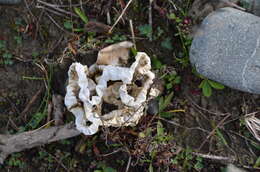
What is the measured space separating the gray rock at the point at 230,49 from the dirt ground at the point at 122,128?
261mm

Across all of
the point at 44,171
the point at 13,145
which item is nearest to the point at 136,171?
the point at 44,171

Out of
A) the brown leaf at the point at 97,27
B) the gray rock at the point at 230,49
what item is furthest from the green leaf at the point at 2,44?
the gray rock at the point at 230,49

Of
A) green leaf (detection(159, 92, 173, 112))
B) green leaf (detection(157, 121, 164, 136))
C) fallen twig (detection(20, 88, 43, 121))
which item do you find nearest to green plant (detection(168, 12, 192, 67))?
green leaf (detection(159, 92, 173, 112))

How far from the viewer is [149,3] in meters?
3.53

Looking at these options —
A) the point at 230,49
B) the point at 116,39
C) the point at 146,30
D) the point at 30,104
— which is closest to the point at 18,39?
the point at 30,104

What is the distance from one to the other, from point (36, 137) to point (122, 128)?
868 mm

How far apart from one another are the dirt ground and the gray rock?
26 cm

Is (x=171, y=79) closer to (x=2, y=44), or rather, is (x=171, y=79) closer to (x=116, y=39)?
(x=116, y=39)

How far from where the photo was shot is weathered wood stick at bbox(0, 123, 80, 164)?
11.3 ft

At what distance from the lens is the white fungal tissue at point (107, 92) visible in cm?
305

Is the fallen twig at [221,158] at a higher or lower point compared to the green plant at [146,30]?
lower

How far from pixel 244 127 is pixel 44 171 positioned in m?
2.11

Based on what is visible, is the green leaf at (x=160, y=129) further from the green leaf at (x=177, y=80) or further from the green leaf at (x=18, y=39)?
the green leaf at (x=18, y=39)

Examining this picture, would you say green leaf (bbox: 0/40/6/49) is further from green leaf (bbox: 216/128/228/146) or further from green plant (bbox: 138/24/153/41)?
green leaf (bbox: 216/128/228/146)
